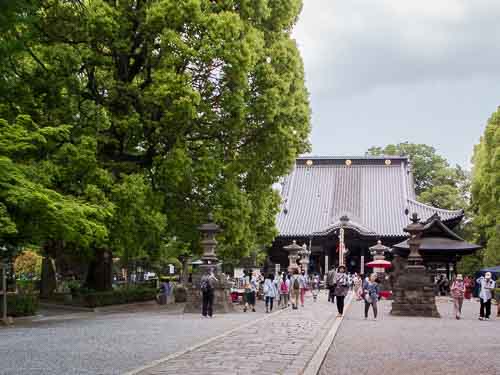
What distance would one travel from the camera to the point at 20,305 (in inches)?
790

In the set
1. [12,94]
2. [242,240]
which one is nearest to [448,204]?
[242,240]

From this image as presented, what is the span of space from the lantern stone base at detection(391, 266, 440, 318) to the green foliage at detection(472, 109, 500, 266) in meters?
16.2

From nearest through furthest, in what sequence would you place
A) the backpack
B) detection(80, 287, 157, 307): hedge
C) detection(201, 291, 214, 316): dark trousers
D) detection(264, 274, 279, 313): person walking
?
detection(201, 291, 214, 316): dark trousers
detection(264, 274, 279, 313): person walking
detection(80, 287, 157, 307): hedge
the backpack

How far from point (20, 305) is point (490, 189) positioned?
28806 millimetres

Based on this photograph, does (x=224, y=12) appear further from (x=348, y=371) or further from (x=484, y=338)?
(x=348, y=371)

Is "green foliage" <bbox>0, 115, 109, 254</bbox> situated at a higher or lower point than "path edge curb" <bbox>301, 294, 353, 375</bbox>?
higher

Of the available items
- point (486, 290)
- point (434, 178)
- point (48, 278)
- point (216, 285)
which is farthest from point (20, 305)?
point (434, 178)

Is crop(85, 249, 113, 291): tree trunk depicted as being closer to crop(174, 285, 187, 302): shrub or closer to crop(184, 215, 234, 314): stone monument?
crop(184, 215, 234, 314): stone monument

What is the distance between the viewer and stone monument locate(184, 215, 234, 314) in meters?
22.6

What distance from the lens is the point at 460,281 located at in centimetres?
2177

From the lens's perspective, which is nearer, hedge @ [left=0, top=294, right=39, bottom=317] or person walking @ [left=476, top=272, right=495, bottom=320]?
hedge @ [left=0, top=294, right=39, bottom=317]

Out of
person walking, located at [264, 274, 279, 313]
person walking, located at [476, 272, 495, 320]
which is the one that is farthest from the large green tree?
person walking, located at [476, 272, 495, 320]

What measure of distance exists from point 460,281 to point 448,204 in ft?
126

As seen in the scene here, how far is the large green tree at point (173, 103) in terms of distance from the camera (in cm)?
2127
